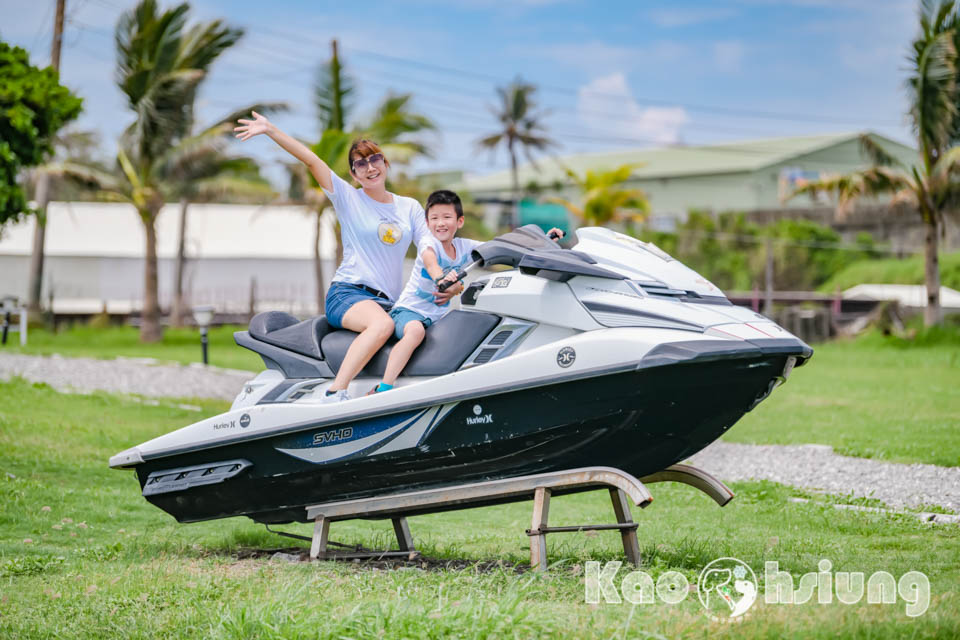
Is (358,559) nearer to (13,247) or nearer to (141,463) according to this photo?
(141,463)

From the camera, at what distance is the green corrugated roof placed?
50.2m

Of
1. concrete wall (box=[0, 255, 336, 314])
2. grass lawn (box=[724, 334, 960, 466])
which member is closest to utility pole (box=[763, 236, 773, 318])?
grass lawn (box=[724, 334, 960, 466])

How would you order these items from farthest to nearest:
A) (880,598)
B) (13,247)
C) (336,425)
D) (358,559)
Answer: (13,247) → (358,559) → (336,425) → (880,598)

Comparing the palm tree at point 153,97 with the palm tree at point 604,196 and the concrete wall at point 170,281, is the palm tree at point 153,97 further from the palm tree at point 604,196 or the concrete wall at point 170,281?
the palm tree at point 604,196

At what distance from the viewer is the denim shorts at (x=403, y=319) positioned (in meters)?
5.75

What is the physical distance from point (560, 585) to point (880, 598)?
1.41 m

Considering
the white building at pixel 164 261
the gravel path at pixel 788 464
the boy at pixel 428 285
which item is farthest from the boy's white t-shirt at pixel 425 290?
the white building at pixel 164 261

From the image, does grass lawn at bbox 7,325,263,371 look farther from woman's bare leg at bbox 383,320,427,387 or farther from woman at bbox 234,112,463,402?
woman's bare leg at bbox 383,320,427,387

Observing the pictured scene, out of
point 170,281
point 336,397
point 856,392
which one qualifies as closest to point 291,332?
point 336,397

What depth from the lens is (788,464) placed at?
33.0 feet

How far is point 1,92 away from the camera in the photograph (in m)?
14.0

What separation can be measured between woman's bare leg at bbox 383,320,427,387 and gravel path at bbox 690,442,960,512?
14.1 feet

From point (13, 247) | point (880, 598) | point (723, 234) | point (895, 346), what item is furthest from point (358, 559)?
point (723, 234)

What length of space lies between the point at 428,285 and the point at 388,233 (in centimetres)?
44
